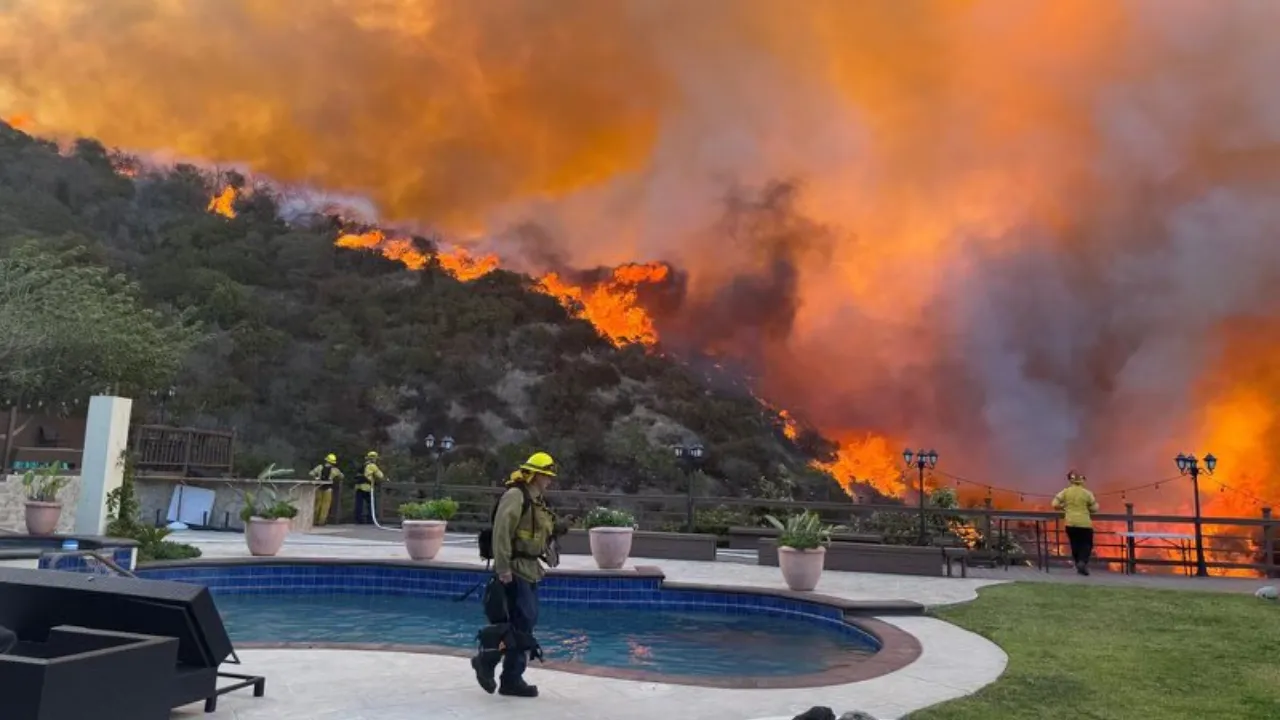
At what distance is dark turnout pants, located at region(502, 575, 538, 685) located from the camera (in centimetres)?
497

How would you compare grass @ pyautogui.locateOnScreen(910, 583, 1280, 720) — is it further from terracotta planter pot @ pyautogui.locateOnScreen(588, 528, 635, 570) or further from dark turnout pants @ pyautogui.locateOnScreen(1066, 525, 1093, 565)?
terracotta planter pot @ pyautogui.locateOnScreen(588, 528, 635, 570)

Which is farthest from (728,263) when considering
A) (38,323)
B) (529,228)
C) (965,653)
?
(965,653)

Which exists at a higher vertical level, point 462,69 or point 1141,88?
point 462,69

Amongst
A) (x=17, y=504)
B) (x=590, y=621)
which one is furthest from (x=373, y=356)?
(x=590, y=621)

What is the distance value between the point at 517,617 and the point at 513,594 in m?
0.14

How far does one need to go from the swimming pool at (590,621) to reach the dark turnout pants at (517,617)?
837 mm

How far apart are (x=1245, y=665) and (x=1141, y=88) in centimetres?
2641

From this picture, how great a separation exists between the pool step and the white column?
373 inches

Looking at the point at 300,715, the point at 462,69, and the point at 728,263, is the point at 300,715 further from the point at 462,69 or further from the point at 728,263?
the point at 462,69

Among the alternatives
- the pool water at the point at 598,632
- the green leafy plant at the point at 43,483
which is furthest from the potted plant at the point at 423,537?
the green leafy plant at the point at 43,483

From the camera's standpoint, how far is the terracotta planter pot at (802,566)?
9.88 meters

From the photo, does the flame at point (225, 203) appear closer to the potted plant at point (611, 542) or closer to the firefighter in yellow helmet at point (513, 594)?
the potted plant at point (611, 542)

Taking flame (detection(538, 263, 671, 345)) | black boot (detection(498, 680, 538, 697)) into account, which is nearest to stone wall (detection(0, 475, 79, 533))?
black boot (detection(498, 680, 538, 697))

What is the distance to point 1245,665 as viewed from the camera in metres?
6.18
